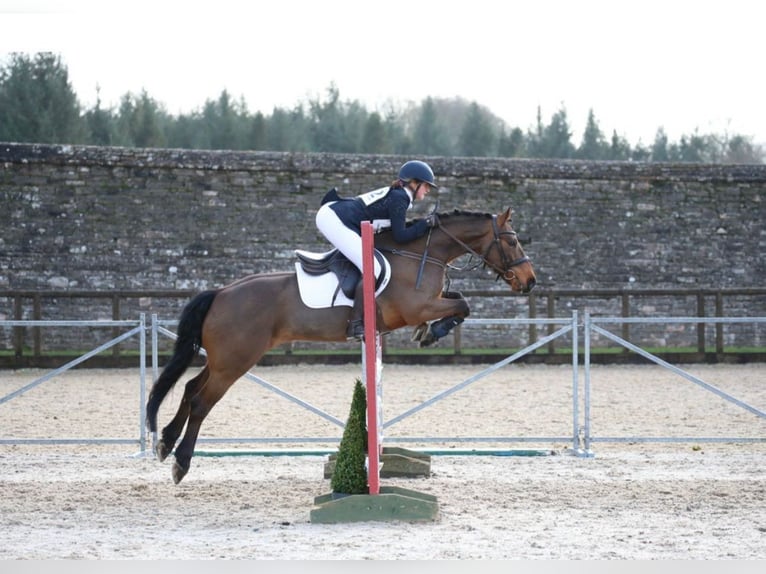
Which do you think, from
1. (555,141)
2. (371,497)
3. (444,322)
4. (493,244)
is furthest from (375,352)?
(555,141)

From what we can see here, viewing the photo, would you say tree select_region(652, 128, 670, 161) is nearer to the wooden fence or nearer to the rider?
the wooden fence

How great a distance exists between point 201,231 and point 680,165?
8275 mm

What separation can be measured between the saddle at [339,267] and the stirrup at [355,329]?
182 mm

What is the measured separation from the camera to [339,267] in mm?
7082

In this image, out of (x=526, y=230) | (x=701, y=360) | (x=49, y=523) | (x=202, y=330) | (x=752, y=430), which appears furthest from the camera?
(x=526, y=230)

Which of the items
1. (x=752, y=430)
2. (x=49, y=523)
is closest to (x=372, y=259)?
(x=49, y=523)

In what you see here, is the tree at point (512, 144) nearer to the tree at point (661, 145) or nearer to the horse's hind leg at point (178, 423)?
the tree at point (661, 145)

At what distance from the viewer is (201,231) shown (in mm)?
17109

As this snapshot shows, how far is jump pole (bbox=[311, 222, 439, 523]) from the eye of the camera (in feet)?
19.9

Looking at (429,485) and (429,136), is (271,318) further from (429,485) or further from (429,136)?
(429,136)

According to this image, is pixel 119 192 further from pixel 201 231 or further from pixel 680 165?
pixel 680 165

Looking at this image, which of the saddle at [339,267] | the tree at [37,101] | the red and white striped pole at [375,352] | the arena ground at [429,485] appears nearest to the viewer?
the arena ground at [429,485]

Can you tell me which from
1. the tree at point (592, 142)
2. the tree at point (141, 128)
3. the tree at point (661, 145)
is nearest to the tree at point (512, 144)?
the tree at point (592, 142)

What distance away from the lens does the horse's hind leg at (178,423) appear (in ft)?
23.2
